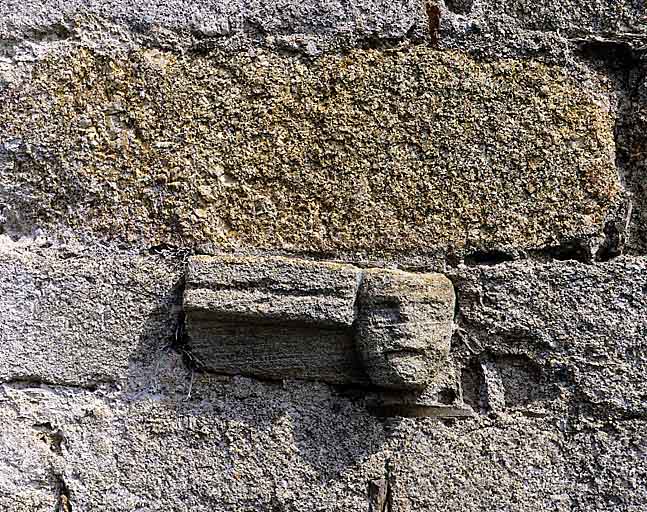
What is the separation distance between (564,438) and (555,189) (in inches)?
17.2

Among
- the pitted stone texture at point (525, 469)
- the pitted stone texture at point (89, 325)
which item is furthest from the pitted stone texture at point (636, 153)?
the pitted stone texture at point (89, 325)

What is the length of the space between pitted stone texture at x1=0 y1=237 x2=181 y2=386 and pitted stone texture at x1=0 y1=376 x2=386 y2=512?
0.05 metres

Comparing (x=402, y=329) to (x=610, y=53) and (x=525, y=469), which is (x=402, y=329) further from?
(x=610, y=53)

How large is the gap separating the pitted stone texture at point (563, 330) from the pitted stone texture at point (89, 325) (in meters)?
0.54

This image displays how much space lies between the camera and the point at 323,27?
1.35 meters

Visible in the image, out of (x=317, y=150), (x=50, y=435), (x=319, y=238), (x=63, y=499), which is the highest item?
(x=317, y=150)

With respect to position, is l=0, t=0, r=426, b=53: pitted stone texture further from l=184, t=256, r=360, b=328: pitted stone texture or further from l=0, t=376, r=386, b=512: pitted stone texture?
l=0, t=376, r=386, b=512: pitted stone texture

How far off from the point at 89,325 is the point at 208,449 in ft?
1.00

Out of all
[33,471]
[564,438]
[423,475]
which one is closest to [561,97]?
[564,438]

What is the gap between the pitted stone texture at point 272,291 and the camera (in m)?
1.24

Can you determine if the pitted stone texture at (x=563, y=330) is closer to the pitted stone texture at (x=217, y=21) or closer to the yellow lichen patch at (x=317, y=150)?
the yellow lichen patch at (x=317, y=150)

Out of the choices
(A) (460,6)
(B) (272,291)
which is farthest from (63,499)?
(A) (460,6)

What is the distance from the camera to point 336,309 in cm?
124

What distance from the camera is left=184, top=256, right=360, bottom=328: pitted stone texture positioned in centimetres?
124
